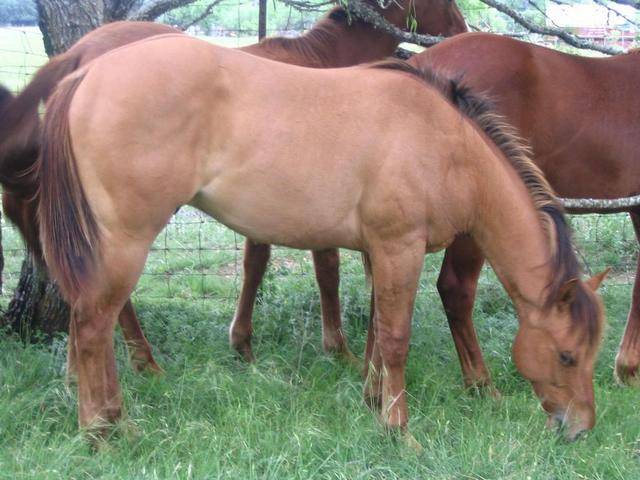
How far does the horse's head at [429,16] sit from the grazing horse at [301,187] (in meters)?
1.76

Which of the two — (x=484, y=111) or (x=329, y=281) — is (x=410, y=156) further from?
(x=329, y=281)

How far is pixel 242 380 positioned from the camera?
421cm

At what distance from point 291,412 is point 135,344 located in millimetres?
1177

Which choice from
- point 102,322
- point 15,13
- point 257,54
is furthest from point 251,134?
point 15,13

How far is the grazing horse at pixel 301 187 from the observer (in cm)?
334

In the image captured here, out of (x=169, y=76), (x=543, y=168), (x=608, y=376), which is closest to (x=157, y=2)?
(x=169, y=76)

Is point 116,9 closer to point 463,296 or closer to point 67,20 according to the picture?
point 67,20

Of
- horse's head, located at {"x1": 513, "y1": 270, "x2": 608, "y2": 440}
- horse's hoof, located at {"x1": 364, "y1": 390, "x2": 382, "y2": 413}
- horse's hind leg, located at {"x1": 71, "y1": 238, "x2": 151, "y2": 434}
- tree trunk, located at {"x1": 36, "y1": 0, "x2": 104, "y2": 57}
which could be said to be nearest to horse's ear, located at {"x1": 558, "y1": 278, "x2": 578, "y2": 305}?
horse's head, located at {"x1": 513, "y1": 270, "x2": 608, "y2": 440}

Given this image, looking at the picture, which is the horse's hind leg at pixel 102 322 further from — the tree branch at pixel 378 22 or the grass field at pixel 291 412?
the tree branch at pixel 378 22

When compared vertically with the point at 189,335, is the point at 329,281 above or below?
above

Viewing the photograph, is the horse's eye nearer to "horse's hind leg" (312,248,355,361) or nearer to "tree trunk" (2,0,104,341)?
"horse's hind leg" (312,248,355,361)

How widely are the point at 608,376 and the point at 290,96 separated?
272 centimetres

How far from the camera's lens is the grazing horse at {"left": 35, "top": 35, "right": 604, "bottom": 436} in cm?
334

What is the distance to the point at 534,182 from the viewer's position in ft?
12.7
